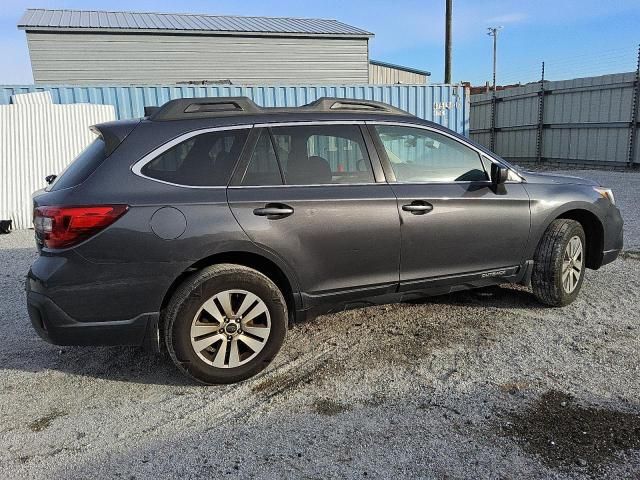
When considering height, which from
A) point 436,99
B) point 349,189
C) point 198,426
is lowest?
point 198,426

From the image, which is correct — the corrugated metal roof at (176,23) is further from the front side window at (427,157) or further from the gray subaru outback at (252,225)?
the gray subaru outback at (252,225)

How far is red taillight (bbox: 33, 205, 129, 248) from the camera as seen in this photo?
2824 millimetres

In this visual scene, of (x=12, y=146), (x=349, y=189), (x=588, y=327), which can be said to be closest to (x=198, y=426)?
(x=349, y=189)

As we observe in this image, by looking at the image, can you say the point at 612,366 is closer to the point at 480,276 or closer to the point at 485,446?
the point at 480,276

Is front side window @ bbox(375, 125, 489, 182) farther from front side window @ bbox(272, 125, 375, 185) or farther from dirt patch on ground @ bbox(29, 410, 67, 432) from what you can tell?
dirt patch on ground @ bbox(29, 410, 67, 432)

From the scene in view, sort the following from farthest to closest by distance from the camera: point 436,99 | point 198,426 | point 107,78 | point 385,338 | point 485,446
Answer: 1. point 107,78
2. point 436,99
3. point 385,338
4. point 198,426
5. point 485,446

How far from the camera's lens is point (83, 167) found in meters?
3.06

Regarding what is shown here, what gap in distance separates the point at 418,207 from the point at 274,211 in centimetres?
107

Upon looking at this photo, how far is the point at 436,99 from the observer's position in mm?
13352

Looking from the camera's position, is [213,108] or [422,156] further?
[422,156]

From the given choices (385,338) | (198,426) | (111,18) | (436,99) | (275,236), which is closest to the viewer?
(198,426)

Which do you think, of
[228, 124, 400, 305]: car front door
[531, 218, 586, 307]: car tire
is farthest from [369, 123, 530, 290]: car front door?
[531, 218, 586, 307]: car tire

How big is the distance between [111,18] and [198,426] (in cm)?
2197

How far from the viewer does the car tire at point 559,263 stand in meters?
4.14
